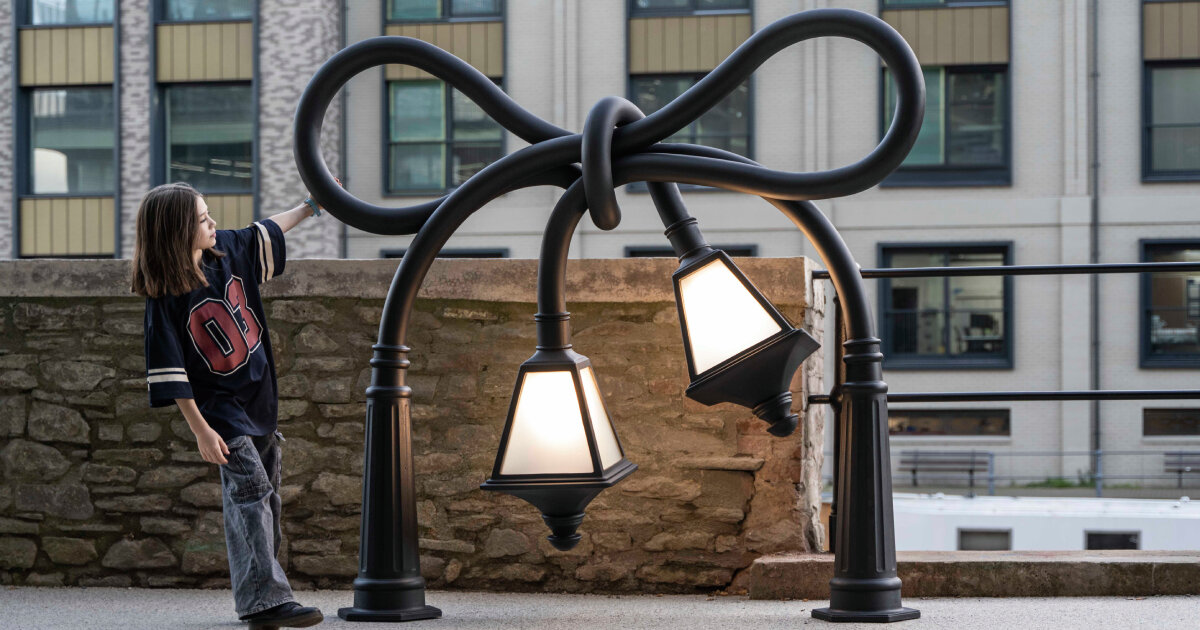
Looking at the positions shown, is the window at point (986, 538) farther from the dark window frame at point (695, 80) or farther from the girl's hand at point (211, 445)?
the girl's hand at point (211, 445)

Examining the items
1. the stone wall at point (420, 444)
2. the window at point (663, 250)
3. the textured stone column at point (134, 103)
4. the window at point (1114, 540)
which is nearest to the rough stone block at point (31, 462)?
the stone wall at point (420, 444)

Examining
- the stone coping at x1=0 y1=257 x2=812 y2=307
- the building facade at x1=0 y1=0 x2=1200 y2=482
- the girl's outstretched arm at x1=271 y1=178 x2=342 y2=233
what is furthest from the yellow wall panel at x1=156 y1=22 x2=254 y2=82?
the girl's outstretched arm at x1=271 y1=178 x2=342 y2=233

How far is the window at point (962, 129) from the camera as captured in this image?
17.5m

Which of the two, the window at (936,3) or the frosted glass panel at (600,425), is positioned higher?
the window at (936,3)

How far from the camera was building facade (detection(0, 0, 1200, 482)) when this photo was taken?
55.8ft

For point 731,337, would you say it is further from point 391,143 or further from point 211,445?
point 391,143

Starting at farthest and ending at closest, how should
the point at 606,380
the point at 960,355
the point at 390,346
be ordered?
1. the point at 960,355
2. the point at 606,380
3. the point at 390,346

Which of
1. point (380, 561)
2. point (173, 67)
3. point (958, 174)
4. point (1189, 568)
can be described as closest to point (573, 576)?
point (380, 561)

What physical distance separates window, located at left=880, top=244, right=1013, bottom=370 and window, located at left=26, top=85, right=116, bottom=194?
13.3 metres

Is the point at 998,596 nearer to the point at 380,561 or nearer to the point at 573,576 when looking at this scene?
the point at 573,576

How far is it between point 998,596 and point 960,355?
13.8m

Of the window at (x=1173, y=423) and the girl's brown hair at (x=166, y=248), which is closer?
the girl's brown hair at (x=166, y=248)

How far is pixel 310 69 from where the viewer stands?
17.9m

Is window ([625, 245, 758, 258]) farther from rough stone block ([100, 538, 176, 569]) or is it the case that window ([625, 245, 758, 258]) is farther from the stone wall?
rough stone block ([100, 538, 176, 569])
